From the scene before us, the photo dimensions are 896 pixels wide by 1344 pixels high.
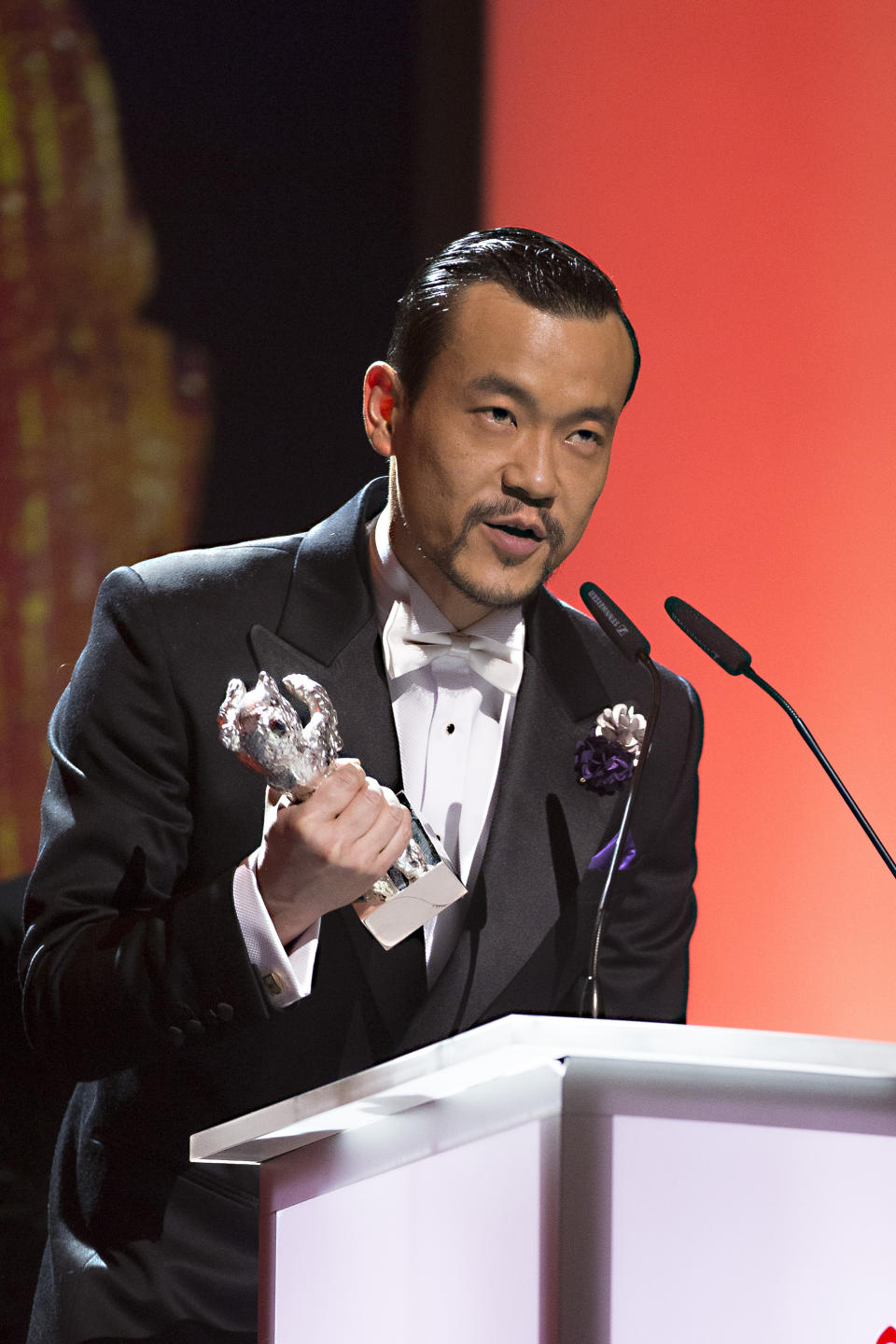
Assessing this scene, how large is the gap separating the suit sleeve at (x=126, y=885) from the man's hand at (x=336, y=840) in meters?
0.10

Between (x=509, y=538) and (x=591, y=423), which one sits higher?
(x=591, y=423)

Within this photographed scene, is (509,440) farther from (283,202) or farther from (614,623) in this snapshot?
(283,202)

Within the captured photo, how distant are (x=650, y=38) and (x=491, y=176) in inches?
15.0

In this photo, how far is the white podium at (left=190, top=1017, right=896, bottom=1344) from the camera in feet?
3.10

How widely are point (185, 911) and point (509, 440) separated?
700 mm

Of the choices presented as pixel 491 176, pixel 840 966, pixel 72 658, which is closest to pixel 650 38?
pixel 491 176

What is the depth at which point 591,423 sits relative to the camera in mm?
1831

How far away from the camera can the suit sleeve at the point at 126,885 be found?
4.82 feet

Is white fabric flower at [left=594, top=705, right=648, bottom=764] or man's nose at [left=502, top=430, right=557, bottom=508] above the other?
man's nose at [left=502, top=430, right=557, bottom=508]

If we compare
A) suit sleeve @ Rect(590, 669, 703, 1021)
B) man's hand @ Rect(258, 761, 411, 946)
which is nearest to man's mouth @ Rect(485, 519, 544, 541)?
suit sleeve @ Rect(590, 669, 703, 1021)

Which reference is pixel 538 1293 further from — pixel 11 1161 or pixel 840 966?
pixel 840 966

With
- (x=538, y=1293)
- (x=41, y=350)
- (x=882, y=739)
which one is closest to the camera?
(x=538, y=1293)

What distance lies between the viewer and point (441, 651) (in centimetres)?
189

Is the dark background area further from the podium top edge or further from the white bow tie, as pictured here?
the podium top edge
